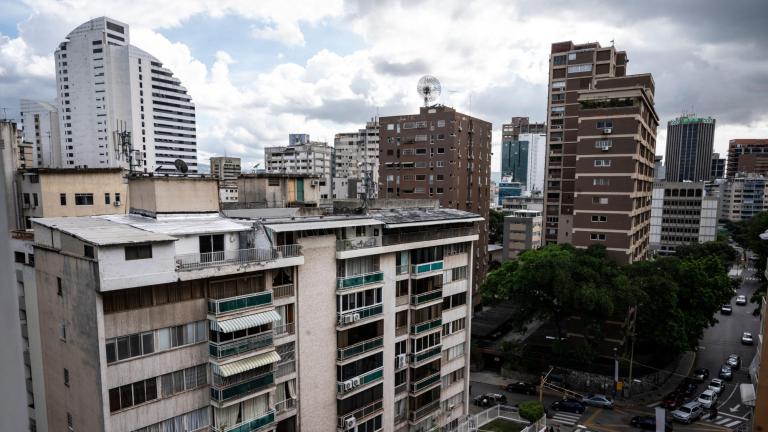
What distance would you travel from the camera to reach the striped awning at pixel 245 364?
19.1 meters

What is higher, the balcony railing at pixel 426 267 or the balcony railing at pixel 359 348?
the balcony railing at pixel 426 267

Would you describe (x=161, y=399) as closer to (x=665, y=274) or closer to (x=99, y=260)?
(x=99, y=260)

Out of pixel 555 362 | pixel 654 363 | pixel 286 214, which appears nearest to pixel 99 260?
pixel 286 214

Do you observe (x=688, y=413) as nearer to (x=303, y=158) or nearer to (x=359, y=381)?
(x=359, y=381)

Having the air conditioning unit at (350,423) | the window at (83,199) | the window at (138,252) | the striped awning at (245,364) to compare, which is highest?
the window at (83,199)

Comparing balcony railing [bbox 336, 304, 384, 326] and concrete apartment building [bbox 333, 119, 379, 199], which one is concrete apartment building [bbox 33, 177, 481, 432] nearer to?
balcony railing [bbox 336, 304, 384, 326]

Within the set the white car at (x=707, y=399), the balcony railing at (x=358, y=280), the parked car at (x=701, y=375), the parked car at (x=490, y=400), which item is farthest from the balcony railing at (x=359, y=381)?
the parked car at (x=701, y=375)

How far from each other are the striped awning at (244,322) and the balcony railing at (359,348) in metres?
5.69

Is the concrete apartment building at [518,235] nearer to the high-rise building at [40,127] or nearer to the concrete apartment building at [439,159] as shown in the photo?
the concrete apartment building at [439,159]

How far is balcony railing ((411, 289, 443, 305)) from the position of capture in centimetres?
2855

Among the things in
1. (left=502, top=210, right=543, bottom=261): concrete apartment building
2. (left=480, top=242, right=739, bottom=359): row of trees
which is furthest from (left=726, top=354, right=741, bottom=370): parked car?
(left=502, top=210, right=543, bottom=261): concrete apartment building

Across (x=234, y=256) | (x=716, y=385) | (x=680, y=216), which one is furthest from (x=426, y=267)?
(x=680, y=216)

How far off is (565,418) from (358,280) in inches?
1004

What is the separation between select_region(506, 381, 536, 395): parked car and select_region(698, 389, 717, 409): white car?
1372cm
